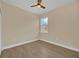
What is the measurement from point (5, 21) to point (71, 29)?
131 inches

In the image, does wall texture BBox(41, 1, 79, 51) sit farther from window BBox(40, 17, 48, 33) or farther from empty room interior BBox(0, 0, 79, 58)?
window BBox(40, 17, 48, 33)

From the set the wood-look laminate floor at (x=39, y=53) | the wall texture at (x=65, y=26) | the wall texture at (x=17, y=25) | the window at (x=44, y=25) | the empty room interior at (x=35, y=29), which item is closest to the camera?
the wood-look laminate floor at (x=39, y=53)

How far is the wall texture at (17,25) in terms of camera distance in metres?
4.03

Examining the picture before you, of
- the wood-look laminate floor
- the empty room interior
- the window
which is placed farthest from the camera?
the window

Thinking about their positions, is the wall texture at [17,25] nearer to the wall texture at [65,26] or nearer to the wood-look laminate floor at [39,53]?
the wood-look laminate floor at [39,53]

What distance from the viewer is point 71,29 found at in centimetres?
411

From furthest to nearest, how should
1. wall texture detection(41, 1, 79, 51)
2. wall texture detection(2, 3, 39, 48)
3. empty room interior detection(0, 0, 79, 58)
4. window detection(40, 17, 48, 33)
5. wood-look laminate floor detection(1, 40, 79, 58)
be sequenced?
window detection(40, 17, 48, 33), wall texture detection(2, 3, 39, 48), wall texture detection(41, 1, 79, 51), empty room interior detection(0, 0, 79, 58), wood-look laminate floor detection(1, 40, 79, 58)

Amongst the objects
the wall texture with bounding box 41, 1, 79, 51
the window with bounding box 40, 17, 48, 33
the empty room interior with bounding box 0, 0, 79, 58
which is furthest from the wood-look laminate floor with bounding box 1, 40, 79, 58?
the window with bounding box 40, 17, 48, 33

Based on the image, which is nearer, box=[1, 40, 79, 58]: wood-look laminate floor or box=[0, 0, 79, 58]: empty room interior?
box=[1, 40, 79, 58]: wood-look laminate floor

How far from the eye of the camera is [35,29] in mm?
6598

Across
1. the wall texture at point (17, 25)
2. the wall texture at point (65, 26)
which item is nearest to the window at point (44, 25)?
the wall texture at point (17, 25)

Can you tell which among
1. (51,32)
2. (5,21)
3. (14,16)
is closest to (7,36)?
(5,21)

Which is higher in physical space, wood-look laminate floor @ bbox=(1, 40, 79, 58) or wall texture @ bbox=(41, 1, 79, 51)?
wall texture @ bbox=(41, 1, 79, 51)

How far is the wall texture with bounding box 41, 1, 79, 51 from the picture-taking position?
12.8ft
